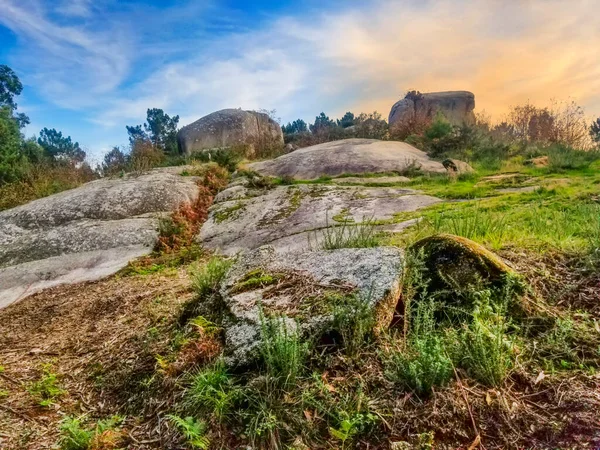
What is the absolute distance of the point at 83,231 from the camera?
7090 mm

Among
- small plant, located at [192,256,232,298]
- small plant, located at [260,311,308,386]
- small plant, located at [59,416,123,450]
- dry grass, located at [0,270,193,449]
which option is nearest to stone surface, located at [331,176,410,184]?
dry grass, located at [0,270,193,449]

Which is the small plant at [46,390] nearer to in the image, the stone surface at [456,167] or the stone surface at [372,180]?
the stone surface at [372,180]


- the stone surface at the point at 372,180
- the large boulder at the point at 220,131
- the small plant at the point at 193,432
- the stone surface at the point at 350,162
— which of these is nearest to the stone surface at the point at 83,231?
the stone surface at the point at 350,162

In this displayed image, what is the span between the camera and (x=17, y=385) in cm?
279

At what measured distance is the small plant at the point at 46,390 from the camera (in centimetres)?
261

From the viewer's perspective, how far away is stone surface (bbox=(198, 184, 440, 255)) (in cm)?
605

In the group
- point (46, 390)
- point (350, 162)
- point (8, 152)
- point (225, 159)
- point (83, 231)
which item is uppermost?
point (8, 152)

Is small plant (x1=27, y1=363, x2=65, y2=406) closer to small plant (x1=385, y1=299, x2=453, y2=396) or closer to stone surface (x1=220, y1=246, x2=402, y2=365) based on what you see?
stone surface (x1=220, y1=246, x2=402, y2=365)

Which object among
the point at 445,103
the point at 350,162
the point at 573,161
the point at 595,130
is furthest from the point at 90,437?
the point at 445,103

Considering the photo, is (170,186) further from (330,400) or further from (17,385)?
(330,400)

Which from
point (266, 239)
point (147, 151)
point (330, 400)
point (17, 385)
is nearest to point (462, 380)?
point (330, 400)

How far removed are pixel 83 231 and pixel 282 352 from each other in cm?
621

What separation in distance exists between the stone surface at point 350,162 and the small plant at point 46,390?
8410 millimetres

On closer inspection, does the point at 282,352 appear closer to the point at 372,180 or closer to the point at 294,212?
the point at 294,212
